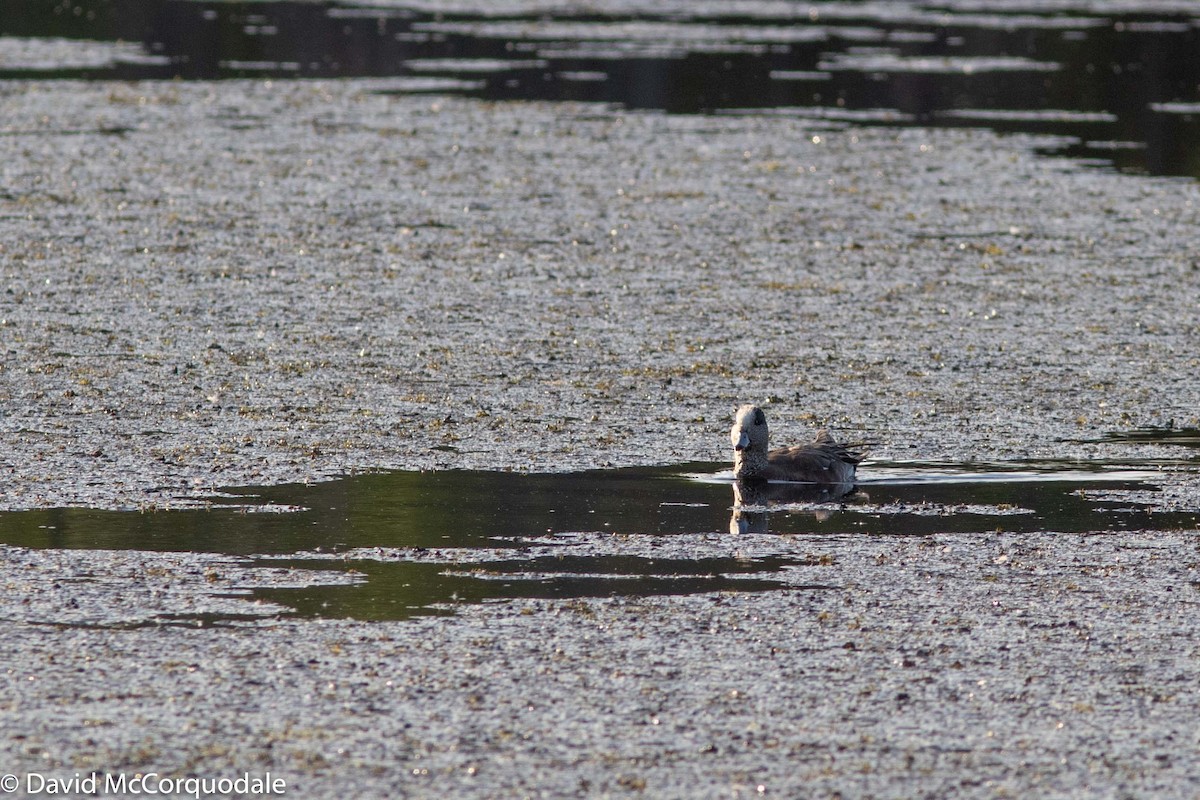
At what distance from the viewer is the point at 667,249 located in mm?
13742

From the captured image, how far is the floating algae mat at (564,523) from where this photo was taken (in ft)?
22.6

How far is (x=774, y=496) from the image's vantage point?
331 inches

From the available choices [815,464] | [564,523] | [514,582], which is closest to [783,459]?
[815,464]

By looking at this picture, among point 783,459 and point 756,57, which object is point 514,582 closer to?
point 783,459

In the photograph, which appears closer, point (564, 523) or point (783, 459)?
point (564, 523)

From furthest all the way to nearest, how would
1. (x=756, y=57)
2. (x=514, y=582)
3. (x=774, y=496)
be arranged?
(x=756, y=57)
(x=774, y=496)
(x=514, y=582)

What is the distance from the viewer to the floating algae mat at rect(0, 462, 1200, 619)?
6883mm

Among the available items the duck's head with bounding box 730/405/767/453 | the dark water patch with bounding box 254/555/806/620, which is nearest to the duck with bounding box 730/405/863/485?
the duck's head with bounding box 730/405/767/453

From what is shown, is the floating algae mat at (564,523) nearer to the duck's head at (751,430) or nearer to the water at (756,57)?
the duck's head at (751,430)

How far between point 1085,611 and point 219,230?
338 inches

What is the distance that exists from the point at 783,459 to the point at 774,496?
217 mm

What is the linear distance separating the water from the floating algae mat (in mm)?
10086

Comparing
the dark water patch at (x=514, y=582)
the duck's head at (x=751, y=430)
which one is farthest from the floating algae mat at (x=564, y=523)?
the duck's head at (x=751, y=430)

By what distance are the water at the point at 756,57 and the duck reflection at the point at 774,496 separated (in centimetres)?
1006
